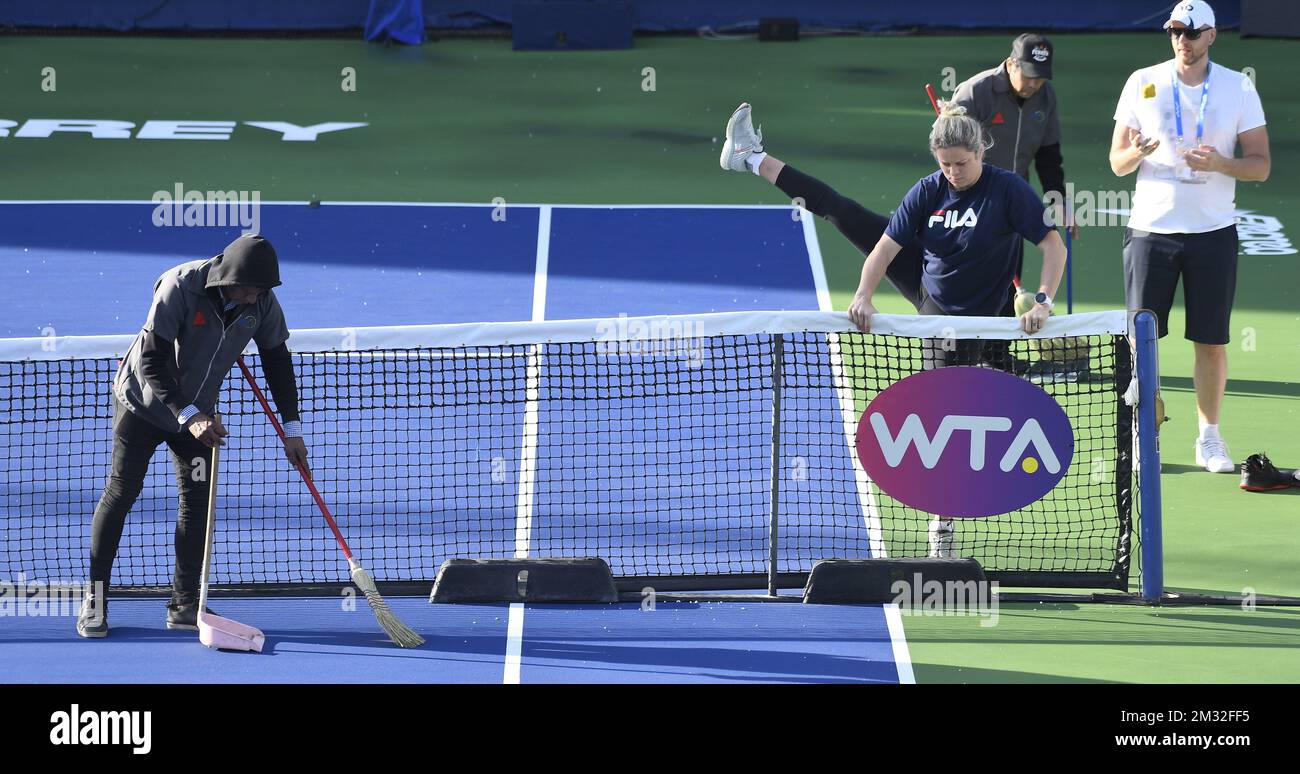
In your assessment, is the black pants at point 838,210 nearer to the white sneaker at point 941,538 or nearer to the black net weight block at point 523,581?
the white sneaker at point 941,538

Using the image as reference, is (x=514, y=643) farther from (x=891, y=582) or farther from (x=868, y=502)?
(x=868, y=502)

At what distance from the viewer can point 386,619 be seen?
7.16 m

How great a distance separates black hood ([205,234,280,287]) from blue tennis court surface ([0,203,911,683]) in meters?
1.55

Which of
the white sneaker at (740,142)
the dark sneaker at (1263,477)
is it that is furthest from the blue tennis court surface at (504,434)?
the dark sneaker at (1263,477)

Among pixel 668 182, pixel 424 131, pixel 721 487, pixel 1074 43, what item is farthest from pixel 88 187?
pixel 1074 43

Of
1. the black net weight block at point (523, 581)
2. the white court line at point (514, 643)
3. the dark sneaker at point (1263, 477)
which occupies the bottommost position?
the white court line at point (514, 643)

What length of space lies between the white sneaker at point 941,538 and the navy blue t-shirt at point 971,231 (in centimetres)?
97

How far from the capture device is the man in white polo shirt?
Result: 8.65m

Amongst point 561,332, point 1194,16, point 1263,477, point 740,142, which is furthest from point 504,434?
point 1194,16

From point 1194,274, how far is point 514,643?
4.11m

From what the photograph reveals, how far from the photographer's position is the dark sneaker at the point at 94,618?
7.20 meters

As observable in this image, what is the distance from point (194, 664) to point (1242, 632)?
4.34 m

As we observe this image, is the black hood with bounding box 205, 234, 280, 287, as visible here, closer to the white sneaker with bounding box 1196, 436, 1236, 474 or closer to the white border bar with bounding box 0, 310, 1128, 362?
the white border bar with bounding box 0, 310, 1128, 362

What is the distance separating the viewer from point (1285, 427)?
1010cm
